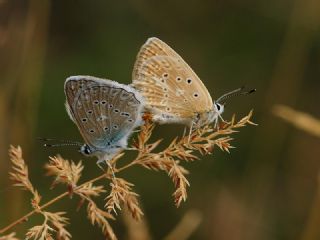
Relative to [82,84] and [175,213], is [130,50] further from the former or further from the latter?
[82,84]

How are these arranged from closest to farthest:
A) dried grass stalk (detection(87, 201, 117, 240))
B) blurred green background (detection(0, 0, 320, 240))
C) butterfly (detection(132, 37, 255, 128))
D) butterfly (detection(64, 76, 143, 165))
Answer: dried grass stalk (detection(87, 201, 117, 240))
butterfly (detection(64, 76, 143, 165))
butterfly (detection(132, 37, 255, 128))
blurred green background (detection(0, 0, 320, 240))

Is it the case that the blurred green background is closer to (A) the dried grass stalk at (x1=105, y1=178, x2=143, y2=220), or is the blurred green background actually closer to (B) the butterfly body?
(B) the butterfly body

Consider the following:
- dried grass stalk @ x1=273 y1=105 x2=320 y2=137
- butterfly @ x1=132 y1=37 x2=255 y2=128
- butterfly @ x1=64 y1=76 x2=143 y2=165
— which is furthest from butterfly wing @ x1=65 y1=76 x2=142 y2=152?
dried grass stalk @ x1=273 y1=105 x2=320 y2=137

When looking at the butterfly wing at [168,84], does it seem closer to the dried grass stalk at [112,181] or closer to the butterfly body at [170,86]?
the butterfly body at [170,86]

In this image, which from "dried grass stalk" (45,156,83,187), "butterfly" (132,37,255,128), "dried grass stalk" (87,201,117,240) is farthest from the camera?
"butterfly" (132,37,255,128)

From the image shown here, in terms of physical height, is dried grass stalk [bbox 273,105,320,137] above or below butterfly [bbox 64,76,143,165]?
above

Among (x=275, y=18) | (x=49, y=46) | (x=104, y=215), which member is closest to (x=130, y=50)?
(x=49, y=46)

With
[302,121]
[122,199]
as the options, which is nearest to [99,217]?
[122,199]

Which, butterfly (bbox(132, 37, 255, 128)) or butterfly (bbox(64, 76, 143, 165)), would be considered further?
butterfly (bbox(132, 37, 255, 128))
